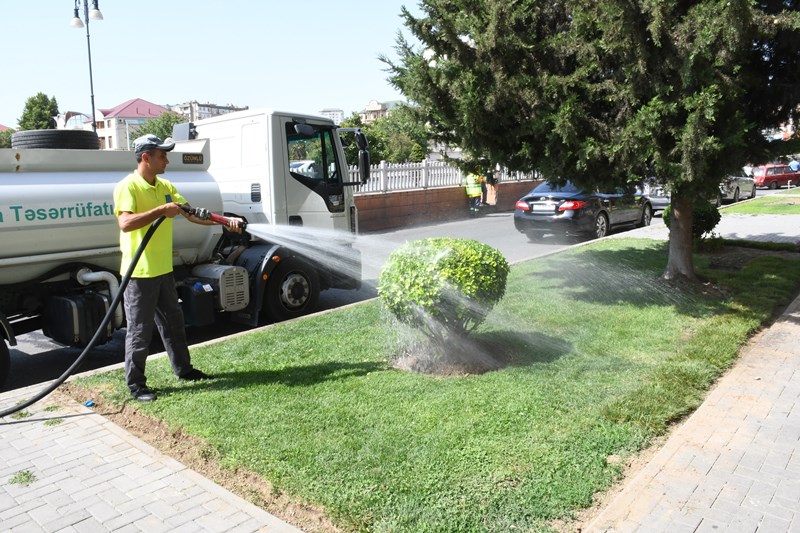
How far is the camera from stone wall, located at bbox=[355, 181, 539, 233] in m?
19.4

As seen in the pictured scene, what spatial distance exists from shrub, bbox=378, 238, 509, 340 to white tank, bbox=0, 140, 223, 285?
115 inches

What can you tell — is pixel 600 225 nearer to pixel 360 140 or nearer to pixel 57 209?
pixel 360 140

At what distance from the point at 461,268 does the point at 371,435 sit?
1.60 m

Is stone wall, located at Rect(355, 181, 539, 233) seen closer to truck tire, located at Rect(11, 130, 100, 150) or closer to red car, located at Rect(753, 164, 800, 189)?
truck tire, located at Rect(11, 130, 100, 150)

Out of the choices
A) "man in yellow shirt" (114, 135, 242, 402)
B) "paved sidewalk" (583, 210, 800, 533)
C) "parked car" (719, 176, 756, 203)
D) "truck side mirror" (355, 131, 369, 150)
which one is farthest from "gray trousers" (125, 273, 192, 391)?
"parked car" (719, 176, 756, 203)

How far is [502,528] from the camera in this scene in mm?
3070

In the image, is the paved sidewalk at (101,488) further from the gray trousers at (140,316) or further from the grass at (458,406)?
the gray trousers at (140,316)

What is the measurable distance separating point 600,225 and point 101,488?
14.0 metres

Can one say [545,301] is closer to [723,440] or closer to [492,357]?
[492,357]

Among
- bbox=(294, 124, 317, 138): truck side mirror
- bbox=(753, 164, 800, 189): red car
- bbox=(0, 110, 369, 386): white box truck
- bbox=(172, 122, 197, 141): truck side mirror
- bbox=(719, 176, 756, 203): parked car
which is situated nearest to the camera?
bbox=(0, 110, 369, 386): white box truck

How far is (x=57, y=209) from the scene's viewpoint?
568 centimetres

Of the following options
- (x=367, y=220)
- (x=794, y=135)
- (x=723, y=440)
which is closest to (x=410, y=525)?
(x=723, y=440)

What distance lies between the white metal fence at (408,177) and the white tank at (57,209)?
13.0 metres

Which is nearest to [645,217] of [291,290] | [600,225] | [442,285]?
[600,225]
